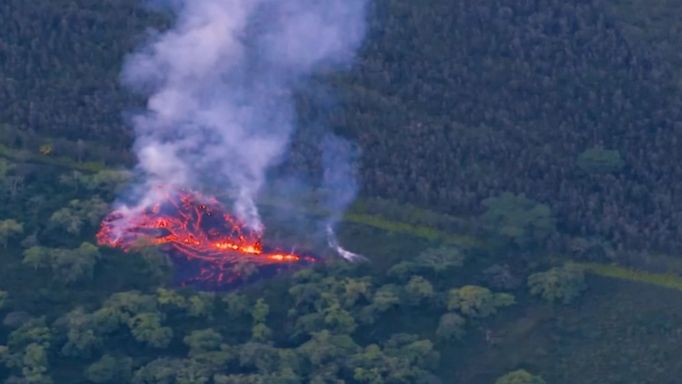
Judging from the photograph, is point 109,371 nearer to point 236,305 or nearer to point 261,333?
point 261,333

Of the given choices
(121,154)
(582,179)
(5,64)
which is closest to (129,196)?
(121,154)

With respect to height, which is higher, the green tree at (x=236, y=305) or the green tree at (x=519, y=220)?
the green tree at (x=519, y=220)

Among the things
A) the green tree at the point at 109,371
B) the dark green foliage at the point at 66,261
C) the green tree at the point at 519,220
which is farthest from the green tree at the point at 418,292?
the dark green foliage at the point at 66,261

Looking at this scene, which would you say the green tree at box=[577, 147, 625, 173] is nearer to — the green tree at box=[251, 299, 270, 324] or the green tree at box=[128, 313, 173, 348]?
the green tree at box=[251, 299, 270, 324]

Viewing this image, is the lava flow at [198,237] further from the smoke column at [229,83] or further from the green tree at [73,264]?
the green tree at [73,264]

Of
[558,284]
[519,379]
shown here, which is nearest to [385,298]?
[558,284]

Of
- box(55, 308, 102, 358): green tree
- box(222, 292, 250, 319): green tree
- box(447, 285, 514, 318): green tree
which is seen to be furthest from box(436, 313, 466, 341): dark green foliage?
box(55, 308, 102, 358): green tree

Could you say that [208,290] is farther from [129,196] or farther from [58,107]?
[58,107]
